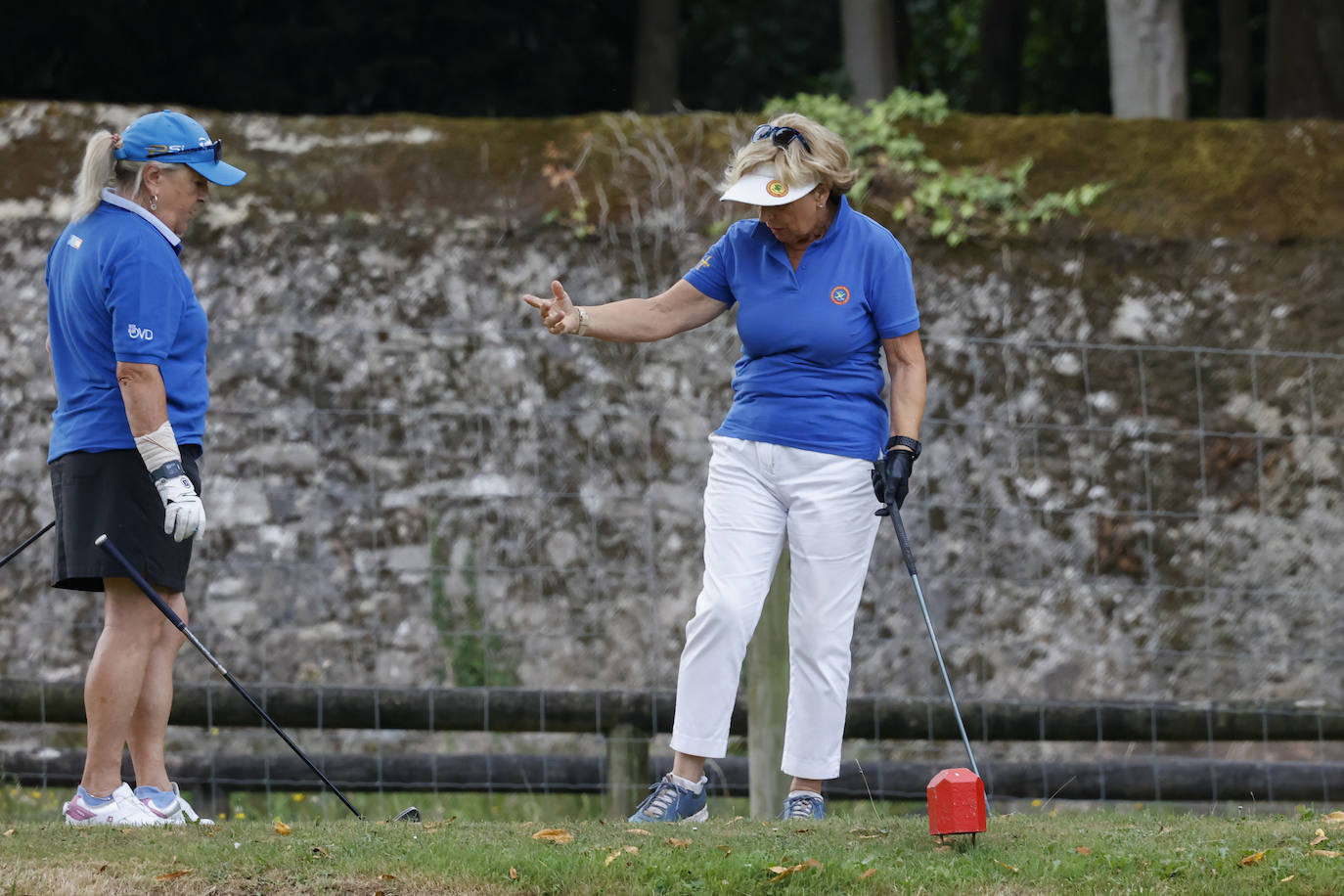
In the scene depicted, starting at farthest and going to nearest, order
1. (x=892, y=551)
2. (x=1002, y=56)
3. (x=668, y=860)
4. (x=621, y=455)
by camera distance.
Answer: (x=1002, y=56), (x=621, y=455), (x=892, y=551), (x=668, y=860)

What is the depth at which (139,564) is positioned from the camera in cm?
414

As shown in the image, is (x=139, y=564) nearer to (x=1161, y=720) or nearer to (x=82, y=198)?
(x=82, y=198)

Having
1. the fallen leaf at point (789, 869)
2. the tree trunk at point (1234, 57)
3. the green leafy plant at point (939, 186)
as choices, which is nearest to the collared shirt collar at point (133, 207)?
the fallen leaf at point (789, 869)

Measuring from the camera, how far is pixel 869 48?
11.2 meters

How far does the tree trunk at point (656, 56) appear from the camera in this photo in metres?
11.8

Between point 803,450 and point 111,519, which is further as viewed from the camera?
point 803,450

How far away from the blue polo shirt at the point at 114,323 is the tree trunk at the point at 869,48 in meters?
7.68

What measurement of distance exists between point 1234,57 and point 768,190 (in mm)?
8828

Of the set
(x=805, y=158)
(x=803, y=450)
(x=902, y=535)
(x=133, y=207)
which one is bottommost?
(x=902, y=535)

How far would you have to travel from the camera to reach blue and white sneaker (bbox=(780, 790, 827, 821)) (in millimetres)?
4371

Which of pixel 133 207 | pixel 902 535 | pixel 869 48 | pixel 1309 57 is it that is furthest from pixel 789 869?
pixel 1309 57

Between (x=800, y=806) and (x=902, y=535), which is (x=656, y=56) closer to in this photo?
(x=902, y=535)

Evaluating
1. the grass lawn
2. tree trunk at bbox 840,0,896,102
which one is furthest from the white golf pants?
tree trunk at bbox 840,0,896,102

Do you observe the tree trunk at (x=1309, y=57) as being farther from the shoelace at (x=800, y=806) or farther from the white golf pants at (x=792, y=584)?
the shoelace at (x=800, y=806)
